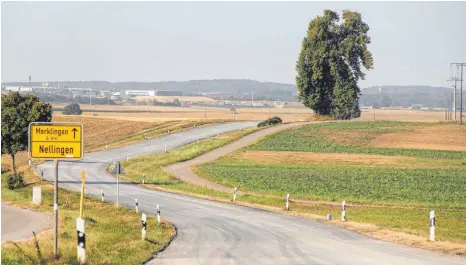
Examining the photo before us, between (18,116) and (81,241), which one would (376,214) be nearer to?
(81,241)

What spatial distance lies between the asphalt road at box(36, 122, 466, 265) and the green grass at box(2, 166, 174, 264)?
0.83 meters

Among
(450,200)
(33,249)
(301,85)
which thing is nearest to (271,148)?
(301,85)

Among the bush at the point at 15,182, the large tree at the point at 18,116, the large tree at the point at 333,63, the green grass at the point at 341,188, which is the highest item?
the large tree at the point at 333,63

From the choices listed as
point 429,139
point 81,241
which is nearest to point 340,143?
point 429,139

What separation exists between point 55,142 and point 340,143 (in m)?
80.7

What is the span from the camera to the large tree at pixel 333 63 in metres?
129

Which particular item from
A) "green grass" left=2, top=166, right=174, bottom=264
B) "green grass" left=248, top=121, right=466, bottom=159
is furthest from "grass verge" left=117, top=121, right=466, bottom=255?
"green grass" left=248, top=121, right=466, bottom=159

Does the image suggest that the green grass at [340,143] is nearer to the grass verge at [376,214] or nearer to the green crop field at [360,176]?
the green crop field at [360,176]

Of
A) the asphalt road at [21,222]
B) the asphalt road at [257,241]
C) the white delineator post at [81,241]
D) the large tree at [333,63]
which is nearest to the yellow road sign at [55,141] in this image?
the white delineator post at [81,241]

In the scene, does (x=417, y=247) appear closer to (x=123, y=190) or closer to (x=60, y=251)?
(x=60, y=251)

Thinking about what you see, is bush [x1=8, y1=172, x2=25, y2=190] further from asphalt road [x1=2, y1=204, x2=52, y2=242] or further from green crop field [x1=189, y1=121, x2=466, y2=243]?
green crop field [x1=189, y1=121, x2=466, y2=243]

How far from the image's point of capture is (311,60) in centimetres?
13038

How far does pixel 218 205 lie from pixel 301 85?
83.8 metres

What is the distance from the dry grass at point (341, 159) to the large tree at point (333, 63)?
127 ft
